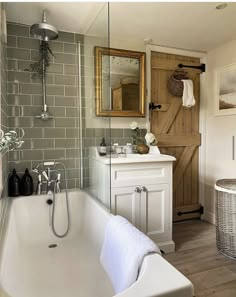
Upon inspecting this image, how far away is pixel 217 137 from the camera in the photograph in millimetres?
3035

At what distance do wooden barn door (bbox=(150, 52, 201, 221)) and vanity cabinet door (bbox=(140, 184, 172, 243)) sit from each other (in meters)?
0.76

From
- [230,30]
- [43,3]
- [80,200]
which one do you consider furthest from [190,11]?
[80,200]

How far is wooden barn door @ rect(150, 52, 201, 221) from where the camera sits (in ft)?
9.71

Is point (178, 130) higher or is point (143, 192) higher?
point (178, 130)

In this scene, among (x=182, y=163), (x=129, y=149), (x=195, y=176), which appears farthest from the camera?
(x=195, y=176)

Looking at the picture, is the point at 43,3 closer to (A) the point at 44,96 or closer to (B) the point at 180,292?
(A) the point at 44,96

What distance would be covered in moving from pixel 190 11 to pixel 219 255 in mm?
2249

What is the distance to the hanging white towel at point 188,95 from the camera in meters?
2.90

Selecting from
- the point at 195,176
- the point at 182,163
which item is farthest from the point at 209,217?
the point at 182,163

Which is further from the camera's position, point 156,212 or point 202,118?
point 202,118

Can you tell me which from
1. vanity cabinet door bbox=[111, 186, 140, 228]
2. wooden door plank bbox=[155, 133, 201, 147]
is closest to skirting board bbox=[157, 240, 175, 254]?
vanity cabinet door bbox=[111, 186, 140, 228]

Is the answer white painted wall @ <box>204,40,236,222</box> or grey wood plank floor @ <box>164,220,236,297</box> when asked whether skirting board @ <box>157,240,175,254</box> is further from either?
white painted wall @ <box>204,40,236,222</box>

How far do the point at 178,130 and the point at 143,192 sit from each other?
1.17m

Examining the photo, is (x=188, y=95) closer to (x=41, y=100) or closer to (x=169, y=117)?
(x=169, y=117)
